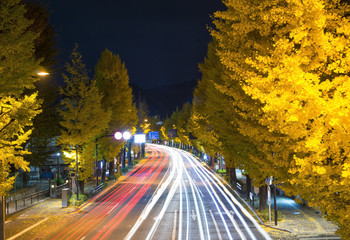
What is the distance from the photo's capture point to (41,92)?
27.1 m

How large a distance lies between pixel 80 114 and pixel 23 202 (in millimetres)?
8541

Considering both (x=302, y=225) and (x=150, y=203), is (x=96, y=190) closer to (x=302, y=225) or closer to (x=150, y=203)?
(x=150, y=203)

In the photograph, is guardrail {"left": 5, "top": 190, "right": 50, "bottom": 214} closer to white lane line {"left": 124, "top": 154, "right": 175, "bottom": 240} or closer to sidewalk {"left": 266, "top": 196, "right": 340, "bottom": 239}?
white lane line {"left": 124, "top": 154, "right": 175, "bottom": 240}

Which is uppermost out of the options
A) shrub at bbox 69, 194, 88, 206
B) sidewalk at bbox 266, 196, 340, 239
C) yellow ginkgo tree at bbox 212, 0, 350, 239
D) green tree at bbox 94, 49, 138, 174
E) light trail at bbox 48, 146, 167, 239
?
green tree at bbox 94, 49, 138, 174

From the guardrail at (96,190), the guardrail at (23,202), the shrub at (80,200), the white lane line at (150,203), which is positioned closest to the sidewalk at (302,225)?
the white lane line at (150,203)

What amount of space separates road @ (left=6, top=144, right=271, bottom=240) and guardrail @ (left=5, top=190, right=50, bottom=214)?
4.78m

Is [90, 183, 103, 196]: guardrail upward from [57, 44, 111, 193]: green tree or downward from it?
downward

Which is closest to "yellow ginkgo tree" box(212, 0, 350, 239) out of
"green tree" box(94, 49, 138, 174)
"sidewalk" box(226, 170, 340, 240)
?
"sidewalk" box(226, 170, 340, 240)

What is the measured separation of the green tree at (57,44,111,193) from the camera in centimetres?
2975

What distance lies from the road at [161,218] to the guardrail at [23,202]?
478 centimetres

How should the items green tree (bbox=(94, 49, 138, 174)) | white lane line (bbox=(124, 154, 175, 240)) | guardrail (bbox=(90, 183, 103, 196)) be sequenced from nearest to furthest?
white lane line (bbox=(124, 154, 175, 240)), guardrail (bbox=(90, 183, 103, 196)), green tree (bbox=(94, 49, 138, 174))

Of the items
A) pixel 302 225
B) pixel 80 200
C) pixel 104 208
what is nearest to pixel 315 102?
pixel 302 225

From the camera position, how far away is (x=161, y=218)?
21969 millimetres

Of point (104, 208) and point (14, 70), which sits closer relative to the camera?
point (14, 70)
